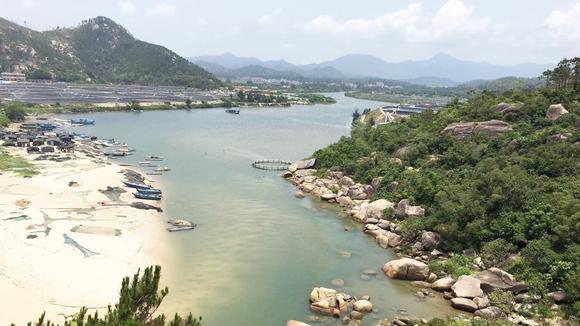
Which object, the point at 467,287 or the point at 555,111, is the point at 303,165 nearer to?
the point at 555,111

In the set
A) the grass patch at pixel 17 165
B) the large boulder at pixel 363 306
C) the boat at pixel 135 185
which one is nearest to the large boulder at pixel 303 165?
the boat at pixel 135 185

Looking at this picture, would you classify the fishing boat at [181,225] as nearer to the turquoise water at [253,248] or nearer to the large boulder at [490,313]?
the turquoise water at [253,248]

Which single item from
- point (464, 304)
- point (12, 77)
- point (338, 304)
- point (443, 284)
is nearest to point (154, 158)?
point (338, 304)

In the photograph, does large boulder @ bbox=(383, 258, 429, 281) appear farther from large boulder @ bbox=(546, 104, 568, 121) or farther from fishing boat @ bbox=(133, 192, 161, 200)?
large boulder @ bbox=(546, 104, 568, 121)

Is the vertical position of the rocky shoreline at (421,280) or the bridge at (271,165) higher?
the bridge at (271,165)

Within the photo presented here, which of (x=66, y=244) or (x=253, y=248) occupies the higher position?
(x=66, y=244)

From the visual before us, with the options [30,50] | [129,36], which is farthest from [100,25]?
[30,50]

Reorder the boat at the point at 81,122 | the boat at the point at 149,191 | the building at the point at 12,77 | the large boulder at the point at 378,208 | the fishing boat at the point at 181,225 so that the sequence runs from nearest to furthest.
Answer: the fishing boat at the point at 181,225 → the large boulder at the point at 378,208 → the boat at the point at 149,191 → the boat at the point at 81,122 → the building at the point at 12,77
